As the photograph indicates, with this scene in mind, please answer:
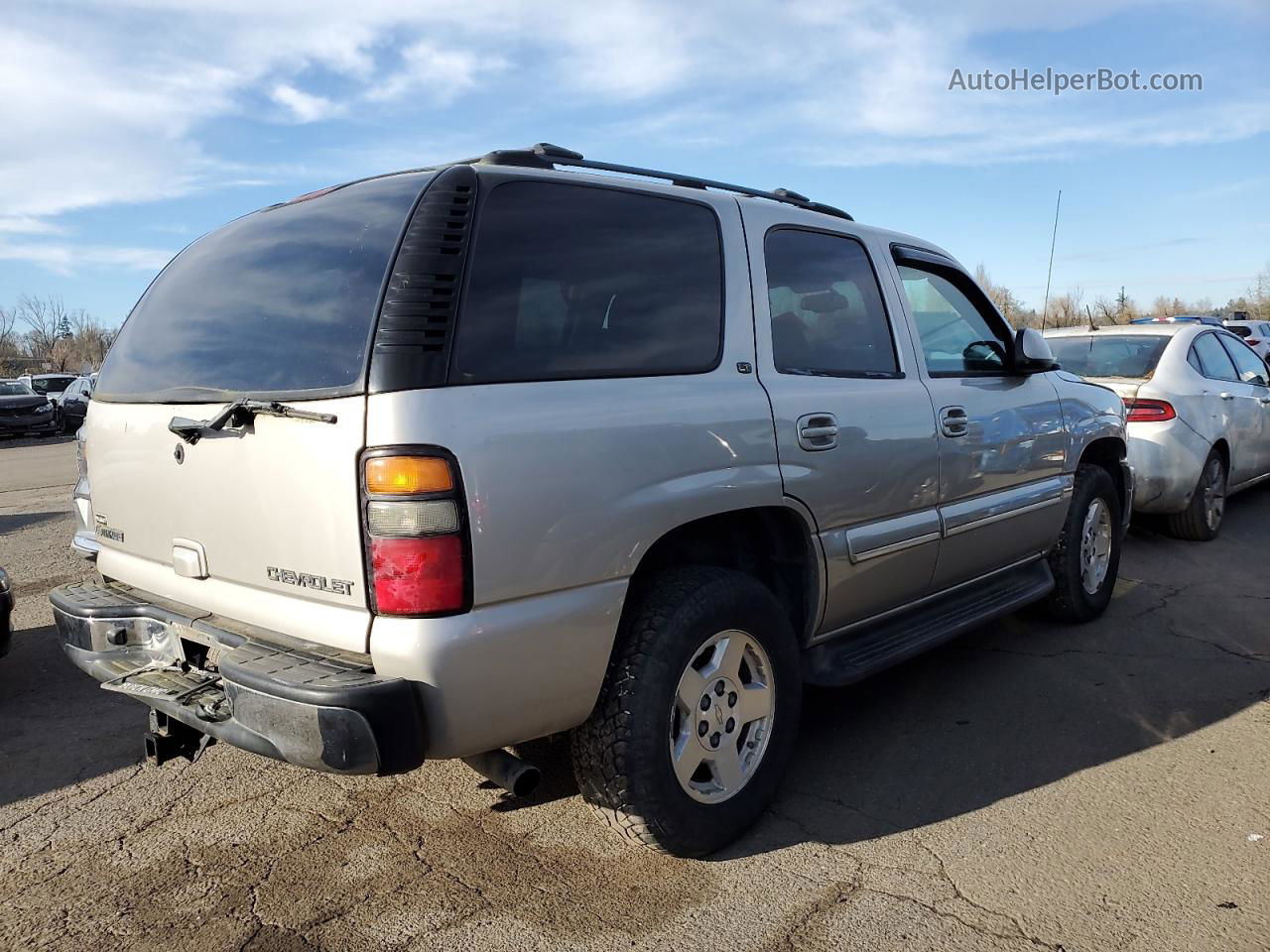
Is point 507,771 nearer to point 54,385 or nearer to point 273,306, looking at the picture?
point 273,306

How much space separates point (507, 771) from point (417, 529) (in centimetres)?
76

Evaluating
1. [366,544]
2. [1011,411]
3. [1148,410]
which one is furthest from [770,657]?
[1148,410]

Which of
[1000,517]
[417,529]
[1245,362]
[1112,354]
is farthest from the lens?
[1245,362]

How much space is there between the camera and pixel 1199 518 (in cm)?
719

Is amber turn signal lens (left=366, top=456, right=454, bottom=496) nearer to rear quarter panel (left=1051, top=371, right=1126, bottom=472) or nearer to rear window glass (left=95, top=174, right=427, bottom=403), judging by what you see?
rear window glass (left=95, top=174, right=427, bottom=403)

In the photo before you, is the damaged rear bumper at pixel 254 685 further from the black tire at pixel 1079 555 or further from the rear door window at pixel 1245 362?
the rear door window at pixel 1245 362

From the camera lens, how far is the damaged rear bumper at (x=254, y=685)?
7.47ft

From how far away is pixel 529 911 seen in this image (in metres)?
2.68

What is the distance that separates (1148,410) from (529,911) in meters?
6.06

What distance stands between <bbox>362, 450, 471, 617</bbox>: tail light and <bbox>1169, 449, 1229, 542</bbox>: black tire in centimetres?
643

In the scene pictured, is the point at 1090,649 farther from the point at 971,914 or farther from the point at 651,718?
the point at 651,718

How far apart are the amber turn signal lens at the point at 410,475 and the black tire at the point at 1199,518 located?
6451 mm

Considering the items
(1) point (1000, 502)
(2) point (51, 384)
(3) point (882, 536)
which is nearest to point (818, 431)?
(3) point (882, 536)

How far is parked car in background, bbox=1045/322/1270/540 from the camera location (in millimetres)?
6902
